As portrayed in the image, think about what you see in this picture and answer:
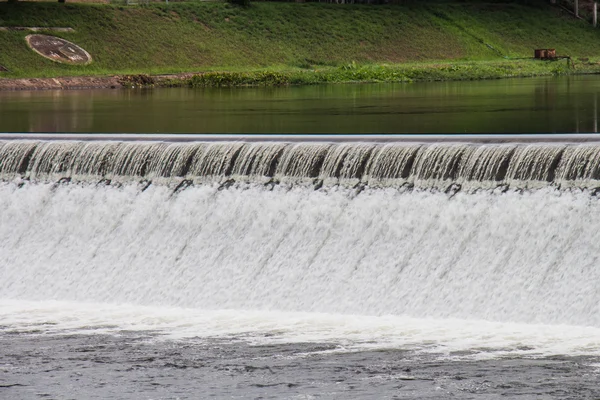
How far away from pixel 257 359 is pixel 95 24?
2280 inches

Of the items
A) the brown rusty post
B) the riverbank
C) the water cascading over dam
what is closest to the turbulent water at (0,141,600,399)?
the water cascading over dam

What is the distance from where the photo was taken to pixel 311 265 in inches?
704

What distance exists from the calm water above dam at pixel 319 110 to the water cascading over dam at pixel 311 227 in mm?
9054

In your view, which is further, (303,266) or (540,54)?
(540,54)

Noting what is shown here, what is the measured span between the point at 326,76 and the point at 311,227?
4570cm

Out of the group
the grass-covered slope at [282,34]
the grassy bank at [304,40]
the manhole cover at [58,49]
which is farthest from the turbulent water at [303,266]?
the manhole cover at [58,49]

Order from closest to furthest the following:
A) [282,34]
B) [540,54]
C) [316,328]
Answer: [316,328] → [540,54] → [282,34]

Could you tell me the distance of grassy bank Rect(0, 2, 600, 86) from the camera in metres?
63.9

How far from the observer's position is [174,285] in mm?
18312

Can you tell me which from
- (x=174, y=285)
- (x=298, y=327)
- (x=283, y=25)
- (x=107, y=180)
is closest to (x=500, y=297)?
(x=298, y=327)

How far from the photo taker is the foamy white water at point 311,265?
15.7 meters

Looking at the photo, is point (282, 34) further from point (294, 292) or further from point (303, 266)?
point (294, 292)

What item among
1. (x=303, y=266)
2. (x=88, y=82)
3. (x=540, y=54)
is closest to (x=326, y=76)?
(x=88, y=82)

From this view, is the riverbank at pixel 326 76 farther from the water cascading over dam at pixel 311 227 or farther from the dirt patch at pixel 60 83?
the water cascading over dam at pixel 311 227
